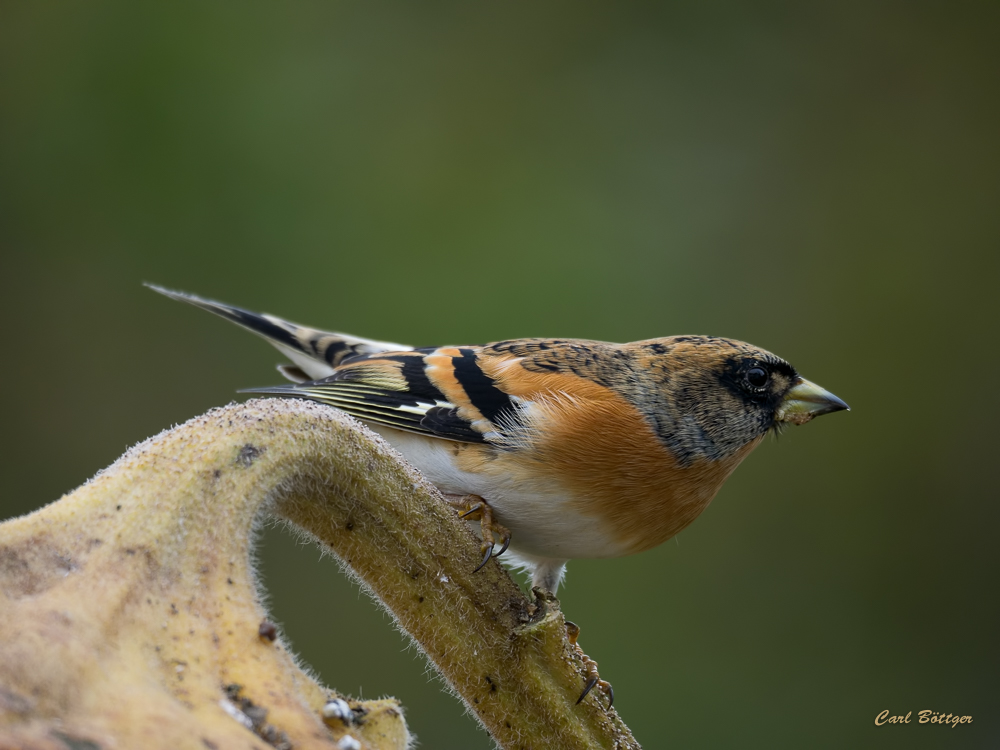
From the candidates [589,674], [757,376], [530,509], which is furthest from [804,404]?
[589,674]

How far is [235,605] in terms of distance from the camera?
1.50m

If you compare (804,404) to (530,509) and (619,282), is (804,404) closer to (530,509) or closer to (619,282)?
(530,509)

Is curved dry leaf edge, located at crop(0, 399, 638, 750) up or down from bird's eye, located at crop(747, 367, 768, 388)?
up

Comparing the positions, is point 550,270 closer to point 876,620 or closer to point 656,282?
point 656,282

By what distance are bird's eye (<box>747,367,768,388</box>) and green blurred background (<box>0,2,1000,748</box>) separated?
269cm

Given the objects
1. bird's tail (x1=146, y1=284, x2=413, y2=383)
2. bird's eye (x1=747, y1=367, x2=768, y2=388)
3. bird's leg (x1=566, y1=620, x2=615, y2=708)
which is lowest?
bird's leg (x1=566, y1=620, x2=615, y2=708)

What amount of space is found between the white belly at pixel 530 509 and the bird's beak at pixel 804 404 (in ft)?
3.27

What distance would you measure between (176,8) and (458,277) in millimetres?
2698

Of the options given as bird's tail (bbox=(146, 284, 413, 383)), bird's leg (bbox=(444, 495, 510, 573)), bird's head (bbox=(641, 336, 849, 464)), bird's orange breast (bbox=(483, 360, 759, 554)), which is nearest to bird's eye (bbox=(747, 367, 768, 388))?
bird's head (bbox=(641, 336, 849, 464))

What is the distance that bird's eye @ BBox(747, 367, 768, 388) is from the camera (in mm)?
3871

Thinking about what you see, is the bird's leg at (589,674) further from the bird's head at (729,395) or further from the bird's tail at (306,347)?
the bird's tail at (306,347)

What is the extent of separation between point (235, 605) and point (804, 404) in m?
2.97

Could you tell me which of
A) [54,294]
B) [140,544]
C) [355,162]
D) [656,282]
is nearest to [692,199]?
[656,282]

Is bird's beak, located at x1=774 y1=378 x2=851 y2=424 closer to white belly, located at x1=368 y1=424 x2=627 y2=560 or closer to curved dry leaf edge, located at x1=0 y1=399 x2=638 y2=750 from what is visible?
white belly, located at x1=368 y1=424 x2=627 y2=560
